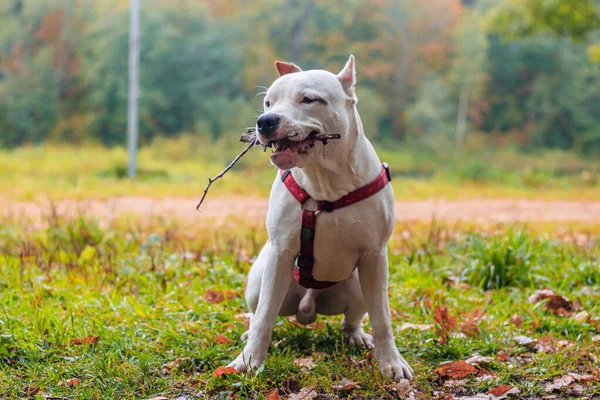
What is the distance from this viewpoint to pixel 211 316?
151 inches

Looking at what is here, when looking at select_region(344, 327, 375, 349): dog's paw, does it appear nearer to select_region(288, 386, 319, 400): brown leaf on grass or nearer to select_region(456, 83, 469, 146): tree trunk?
select_region(288, 386, 319, 400): brown leaf on grass

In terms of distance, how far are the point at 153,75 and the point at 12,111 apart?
4388 mm

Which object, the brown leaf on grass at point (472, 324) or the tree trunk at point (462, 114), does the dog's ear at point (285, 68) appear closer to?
the brown leaf on grass at point (472, 324)

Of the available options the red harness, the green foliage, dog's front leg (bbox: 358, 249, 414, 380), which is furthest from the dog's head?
the green foliage

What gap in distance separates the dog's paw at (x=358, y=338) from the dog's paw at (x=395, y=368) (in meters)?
0.38

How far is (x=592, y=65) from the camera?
2517 centimetres

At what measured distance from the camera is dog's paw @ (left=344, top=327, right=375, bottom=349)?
11.5 ft

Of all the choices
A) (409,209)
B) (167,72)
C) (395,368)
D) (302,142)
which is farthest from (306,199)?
(167,72)

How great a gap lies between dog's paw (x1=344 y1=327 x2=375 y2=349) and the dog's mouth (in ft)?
4.19

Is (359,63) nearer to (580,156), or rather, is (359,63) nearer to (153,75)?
(153,75)

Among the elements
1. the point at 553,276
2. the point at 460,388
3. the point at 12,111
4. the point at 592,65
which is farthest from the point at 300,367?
the point at 592,65

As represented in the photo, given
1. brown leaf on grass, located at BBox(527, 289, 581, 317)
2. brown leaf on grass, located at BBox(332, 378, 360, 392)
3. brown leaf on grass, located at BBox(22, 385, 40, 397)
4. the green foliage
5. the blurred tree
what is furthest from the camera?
the blurred tree

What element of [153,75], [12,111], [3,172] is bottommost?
[3,172]

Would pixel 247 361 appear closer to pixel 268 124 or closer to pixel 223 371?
pixel 223 371
